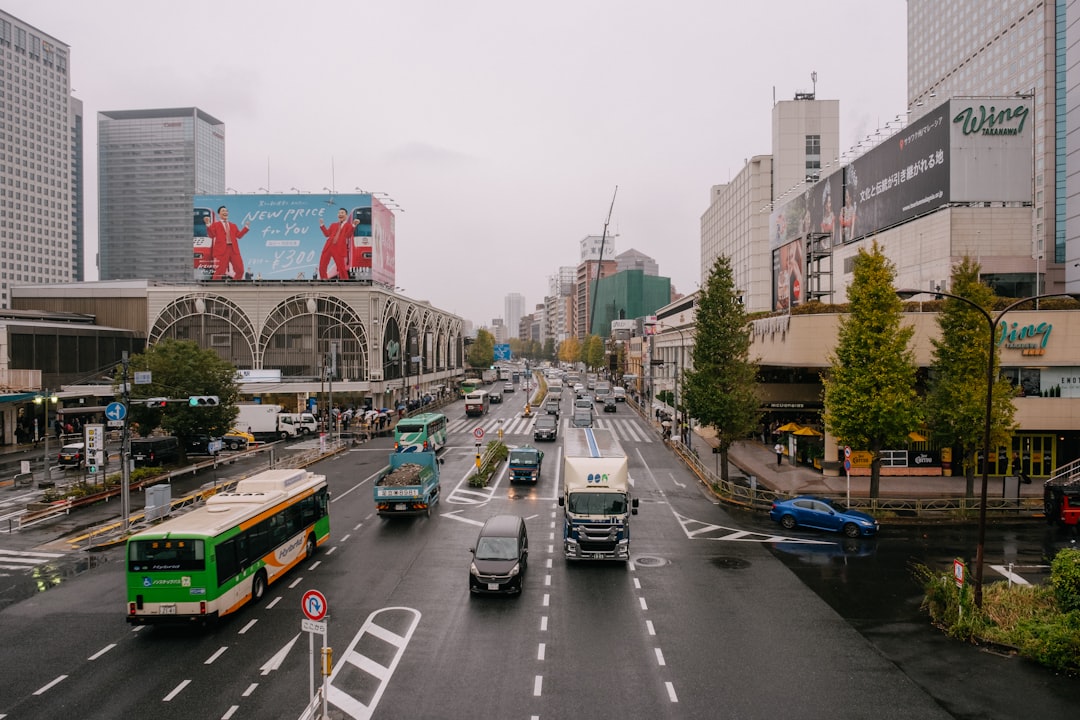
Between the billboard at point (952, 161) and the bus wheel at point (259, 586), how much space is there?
143ft

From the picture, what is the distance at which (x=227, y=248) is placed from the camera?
277 ft

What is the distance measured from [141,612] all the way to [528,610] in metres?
9.76

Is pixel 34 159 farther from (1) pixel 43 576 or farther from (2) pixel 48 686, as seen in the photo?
(2) pixel 48 686

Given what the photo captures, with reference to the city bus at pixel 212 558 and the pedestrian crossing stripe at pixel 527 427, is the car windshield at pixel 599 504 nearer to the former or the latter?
the city bus at pixel 212 558

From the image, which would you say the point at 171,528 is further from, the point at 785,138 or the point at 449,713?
the point at 785,138

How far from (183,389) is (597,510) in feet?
106

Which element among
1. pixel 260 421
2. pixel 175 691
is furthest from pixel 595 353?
pixel 175 691

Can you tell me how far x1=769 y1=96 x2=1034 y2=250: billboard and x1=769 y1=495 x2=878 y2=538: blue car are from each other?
27144 millimetres

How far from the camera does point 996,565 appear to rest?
899 inches

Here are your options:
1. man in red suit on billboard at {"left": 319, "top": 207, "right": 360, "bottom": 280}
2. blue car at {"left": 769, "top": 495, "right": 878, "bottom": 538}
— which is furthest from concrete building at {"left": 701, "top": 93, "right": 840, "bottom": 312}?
blue car at {"left": 769, "top": 495, "right": 878, "bottom": 538}

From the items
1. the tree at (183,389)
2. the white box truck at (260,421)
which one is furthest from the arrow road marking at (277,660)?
the white box truck at (260,421)

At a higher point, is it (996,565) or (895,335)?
(895,335)

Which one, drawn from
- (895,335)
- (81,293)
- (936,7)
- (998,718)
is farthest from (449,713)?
(936,7)

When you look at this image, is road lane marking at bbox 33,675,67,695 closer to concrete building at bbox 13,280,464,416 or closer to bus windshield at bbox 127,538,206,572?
bus windshield at bbox 127,538,206,572
